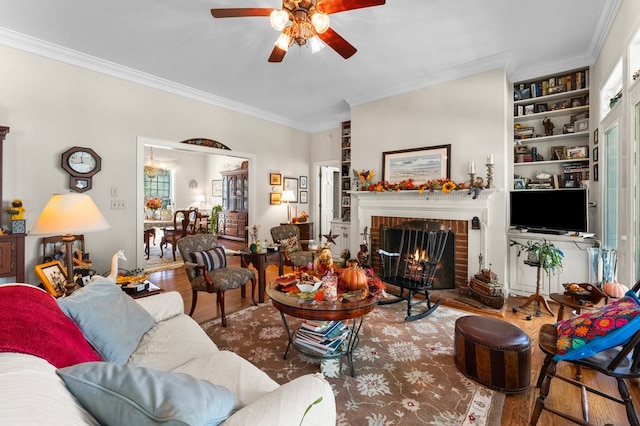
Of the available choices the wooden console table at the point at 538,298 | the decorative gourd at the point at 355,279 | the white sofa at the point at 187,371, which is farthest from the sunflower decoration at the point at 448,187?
the white sofa at the point at 187,371

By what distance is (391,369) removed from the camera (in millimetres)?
2156

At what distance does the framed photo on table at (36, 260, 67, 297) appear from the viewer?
203 centimetres

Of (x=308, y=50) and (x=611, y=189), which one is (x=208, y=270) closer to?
(x=308, y=50)

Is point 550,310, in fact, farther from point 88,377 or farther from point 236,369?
point 88,377

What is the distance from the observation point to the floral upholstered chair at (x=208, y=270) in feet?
9.75

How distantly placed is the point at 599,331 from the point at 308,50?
351 cm

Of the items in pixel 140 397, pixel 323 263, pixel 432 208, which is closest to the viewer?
pixel 140 397

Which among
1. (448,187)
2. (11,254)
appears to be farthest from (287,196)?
(11,254)

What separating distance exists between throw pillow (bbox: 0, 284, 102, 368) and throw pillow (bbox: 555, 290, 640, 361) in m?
2.27

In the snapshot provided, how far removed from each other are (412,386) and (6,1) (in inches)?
184

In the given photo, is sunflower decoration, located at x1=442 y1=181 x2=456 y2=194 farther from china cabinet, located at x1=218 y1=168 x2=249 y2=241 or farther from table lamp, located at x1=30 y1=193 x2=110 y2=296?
china cabinet, located at x1=218 y1=168 x2=249 y2=241

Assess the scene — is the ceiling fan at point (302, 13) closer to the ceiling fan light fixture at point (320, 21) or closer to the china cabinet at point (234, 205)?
the ceiling fan light fixture at point (320, 21)

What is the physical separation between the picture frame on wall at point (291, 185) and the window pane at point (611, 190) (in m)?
4.91

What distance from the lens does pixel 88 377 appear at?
2.61ft
